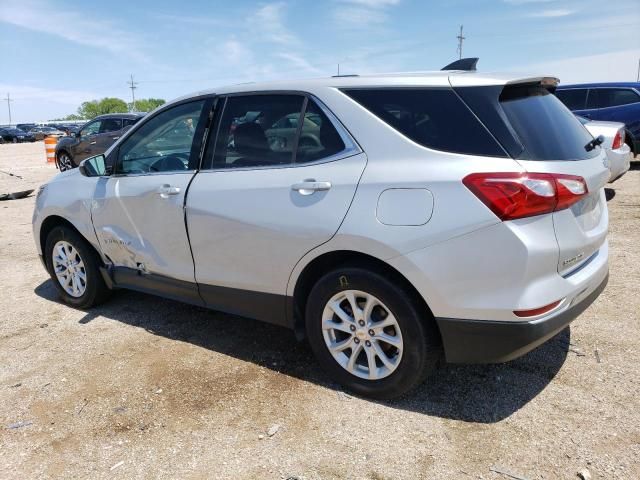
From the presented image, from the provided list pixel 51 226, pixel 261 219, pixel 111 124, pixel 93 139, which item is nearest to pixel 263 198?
pixel 261 219

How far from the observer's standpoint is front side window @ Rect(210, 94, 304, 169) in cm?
312

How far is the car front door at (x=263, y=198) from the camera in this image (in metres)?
2.84

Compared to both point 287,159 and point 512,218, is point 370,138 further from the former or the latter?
point 512,218

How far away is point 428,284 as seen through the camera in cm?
255

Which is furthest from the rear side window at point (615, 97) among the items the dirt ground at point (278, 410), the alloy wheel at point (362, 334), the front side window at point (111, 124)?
the front side window at point (111, 124)

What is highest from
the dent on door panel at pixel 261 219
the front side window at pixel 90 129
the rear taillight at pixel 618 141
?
the front side window at pixel 90 129

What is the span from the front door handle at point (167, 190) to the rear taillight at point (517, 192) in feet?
6.46

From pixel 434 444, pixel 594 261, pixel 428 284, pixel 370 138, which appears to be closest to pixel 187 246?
pixel 370 138

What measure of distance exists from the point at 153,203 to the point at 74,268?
1.31 m

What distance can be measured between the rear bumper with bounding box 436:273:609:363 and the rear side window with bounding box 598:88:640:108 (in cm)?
975

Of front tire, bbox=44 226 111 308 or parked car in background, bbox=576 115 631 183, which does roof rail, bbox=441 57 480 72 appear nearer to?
front tire, bbox=44 226 111 308

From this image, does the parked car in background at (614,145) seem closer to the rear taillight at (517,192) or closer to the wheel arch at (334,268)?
the rear taillight at (517,192)

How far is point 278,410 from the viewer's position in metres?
2.92

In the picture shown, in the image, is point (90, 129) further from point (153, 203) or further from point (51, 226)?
point (153, 203)
